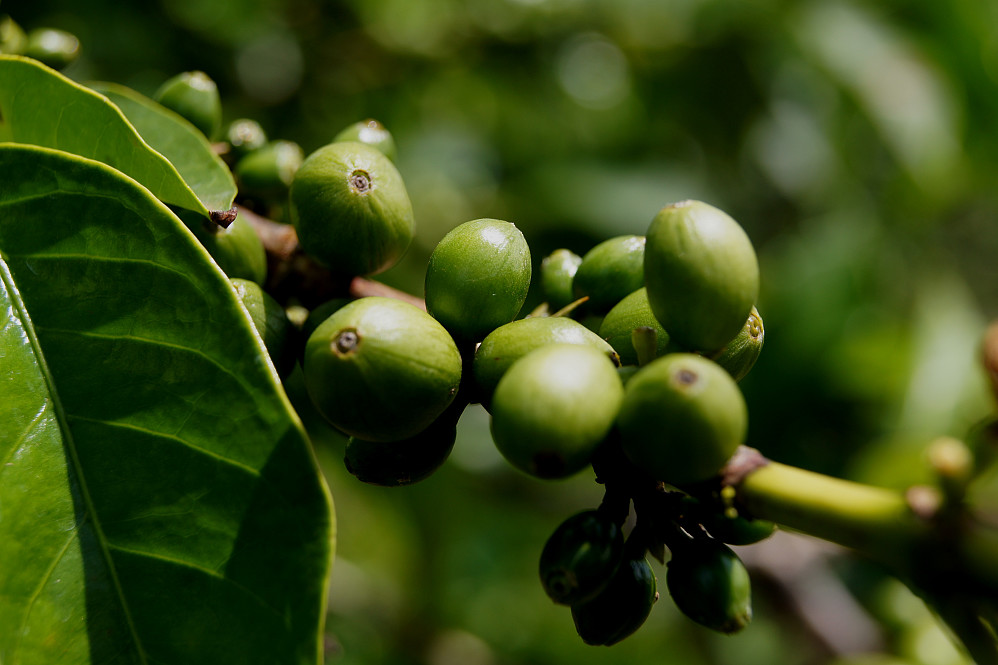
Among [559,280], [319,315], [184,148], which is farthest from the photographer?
[559,280]

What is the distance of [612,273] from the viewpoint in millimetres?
2125

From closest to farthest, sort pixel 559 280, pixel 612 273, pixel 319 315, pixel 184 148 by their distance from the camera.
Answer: pixel 319 315
pixel 612 273
pixel 184 148
pixel 559 280

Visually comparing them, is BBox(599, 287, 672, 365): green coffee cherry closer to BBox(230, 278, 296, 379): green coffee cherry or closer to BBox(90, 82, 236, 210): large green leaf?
BBox(230, 278, 296, 379): green coffee cherry

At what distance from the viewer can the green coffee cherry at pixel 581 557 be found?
5.45 ft

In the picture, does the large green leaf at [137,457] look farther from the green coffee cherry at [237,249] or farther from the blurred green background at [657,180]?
the blurred green background at [657,180]

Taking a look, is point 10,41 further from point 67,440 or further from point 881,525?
point 881,525

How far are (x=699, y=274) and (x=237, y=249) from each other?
1126 mm

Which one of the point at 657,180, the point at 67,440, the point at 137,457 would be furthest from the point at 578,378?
the point at 657,180

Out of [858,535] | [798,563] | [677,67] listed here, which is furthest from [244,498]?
[677,67]

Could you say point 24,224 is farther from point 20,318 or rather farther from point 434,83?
point 434,83

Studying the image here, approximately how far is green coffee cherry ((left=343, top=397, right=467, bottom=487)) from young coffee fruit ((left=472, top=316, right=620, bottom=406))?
15 centimetres

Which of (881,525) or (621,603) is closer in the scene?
(881,525)

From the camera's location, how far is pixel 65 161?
1763 mm

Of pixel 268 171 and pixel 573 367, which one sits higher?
pixel 573 367
